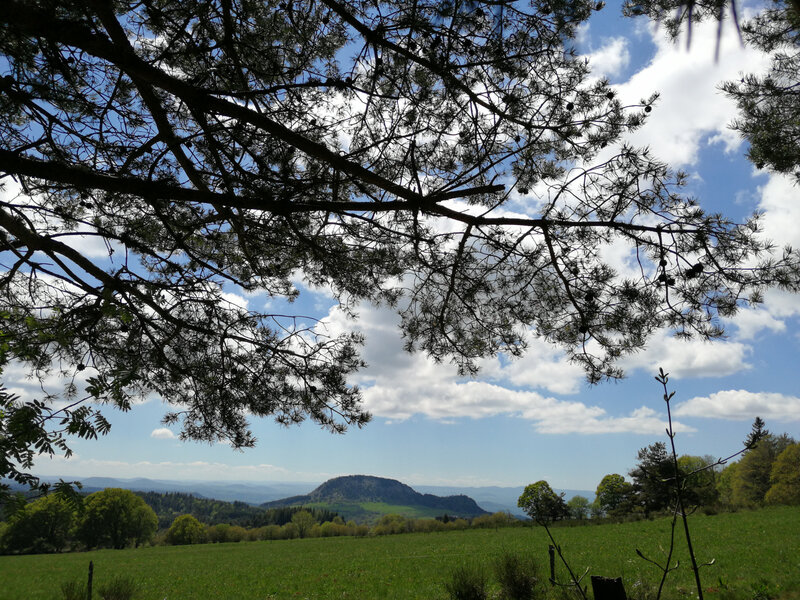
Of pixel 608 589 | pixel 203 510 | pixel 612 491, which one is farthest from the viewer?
pixel 203 510

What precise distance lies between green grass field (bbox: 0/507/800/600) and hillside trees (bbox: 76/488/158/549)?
15662mm

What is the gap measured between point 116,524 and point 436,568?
3739 cm

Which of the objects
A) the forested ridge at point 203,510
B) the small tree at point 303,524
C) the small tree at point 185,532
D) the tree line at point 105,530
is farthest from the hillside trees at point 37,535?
the forested ridge at point 203,510

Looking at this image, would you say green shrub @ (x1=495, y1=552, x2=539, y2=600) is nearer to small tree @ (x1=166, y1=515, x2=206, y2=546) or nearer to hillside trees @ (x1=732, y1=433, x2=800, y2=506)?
hillside trees @ (x1=732, y1=433, x2=800, y2=506)

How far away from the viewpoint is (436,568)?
13.4 m

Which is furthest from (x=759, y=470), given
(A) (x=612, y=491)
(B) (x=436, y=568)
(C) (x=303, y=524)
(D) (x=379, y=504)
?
(D) (x=379, y=504)

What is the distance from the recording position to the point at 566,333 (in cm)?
397

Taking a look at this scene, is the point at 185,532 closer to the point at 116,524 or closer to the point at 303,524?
the point at 116,524

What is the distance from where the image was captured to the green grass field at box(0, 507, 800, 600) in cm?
823

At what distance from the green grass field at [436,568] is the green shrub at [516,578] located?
1.39 m

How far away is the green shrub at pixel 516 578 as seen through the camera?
6.95 metres

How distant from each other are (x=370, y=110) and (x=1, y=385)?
2947 mm

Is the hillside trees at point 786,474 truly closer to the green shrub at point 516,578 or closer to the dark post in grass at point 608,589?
the green shrub at point 516,578

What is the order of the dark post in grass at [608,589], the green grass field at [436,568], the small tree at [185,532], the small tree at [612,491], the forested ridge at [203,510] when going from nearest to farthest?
the dark post in grass at [608,589] → the green grass field at [436,568] → the small tree at [612,491] → the small tree at [185,532] → the forested ridge at [203,510]
